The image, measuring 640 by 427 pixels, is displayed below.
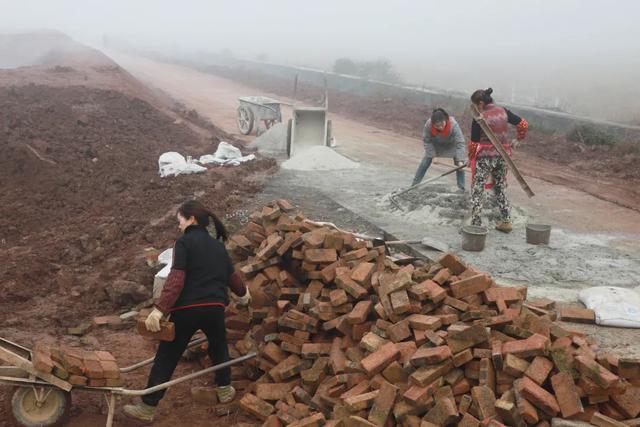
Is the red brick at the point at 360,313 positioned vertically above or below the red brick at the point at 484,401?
above

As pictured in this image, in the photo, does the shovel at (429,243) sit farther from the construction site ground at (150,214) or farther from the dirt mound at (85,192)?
the dirt mound at (85,192)

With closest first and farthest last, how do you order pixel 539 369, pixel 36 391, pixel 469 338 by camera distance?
pixel 539 369, pixel 469 338, pixel 36 391

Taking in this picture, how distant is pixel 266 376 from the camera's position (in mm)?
5520

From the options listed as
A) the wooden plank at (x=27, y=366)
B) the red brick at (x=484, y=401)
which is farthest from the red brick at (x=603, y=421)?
the wooden plank at (x=27, y=366)

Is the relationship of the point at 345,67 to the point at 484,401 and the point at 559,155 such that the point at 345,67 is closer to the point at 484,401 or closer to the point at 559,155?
the point at 559,155

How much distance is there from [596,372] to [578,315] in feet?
5.30

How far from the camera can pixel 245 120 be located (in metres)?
17.6

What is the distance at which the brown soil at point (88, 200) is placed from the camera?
22.7 ft

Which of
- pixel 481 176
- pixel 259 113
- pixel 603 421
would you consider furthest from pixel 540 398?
pixel 259 113

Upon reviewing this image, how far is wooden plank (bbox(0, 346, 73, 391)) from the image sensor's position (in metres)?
4.36

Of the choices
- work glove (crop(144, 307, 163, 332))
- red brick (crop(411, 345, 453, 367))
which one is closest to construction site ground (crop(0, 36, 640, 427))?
work glove (crop(144, 307, 163, 332))

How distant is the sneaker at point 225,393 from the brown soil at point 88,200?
0.46 ft

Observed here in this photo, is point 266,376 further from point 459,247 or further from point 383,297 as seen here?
point 459,247

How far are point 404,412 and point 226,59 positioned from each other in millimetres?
49359
